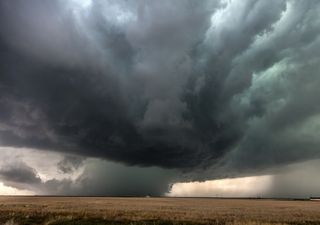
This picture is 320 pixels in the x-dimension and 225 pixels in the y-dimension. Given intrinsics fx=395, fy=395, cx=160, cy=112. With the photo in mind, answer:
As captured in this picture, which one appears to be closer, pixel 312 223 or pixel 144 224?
pixel 144 224

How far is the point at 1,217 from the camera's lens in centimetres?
5156

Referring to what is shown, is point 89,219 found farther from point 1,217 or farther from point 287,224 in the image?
point 287,224

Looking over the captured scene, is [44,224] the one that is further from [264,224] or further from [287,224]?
[287,224]

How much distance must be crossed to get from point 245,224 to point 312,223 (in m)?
11.9

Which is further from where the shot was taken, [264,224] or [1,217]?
[1,217]

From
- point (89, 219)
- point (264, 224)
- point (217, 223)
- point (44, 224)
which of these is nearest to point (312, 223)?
point (264, 224)

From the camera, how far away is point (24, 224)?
4447 centimetres

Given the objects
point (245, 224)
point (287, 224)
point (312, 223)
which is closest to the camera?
point (245, 224)

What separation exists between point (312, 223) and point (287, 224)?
5100 mm

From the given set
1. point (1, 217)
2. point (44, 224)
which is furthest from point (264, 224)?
point (1, 217)

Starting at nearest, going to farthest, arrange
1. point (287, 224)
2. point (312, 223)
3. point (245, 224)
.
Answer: point (245, 224), point (287, 224), point (312, 223)

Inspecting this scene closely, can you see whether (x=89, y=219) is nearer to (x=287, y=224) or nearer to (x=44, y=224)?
(x=44, y=224)

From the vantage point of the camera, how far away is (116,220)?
47.2 m

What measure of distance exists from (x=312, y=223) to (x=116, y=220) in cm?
2439
